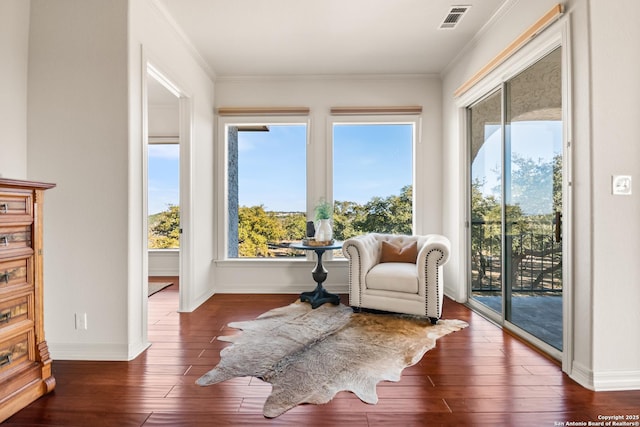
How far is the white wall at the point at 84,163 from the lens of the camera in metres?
2.42

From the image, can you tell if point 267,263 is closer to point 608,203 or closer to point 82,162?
point 82,162

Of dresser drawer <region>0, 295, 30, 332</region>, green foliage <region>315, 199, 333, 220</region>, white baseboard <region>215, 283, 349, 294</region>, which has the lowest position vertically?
white baseboard <region>215, 283, 349, 294</region>

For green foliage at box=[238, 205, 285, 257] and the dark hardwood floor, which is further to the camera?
green foliage at box=[238, 205, 285, 257]

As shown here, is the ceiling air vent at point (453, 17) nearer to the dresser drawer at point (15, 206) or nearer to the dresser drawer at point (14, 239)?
the dresser drawer at point (15, 206)

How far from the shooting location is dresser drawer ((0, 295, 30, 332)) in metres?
1.74

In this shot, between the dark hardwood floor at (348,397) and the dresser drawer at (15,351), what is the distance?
10.0 inches

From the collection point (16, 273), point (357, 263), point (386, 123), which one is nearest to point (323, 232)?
point (357, 263)

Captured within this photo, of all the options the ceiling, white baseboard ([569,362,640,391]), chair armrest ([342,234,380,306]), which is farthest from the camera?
chair armrest ([342,234,380,306])

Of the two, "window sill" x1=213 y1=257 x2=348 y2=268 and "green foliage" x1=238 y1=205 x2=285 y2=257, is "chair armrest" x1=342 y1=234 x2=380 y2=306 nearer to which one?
"window sill" x1=213 y1=257 x2=348 y2=268

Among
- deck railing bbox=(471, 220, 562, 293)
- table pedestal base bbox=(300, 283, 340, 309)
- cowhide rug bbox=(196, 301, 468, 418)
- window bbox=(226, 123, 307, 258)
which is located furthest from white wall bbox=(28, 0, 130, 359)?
deck railing bbox=(471, 220, 562, 293)

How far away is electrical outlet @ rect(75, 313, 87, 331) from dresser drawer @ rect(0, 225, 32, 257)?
0.76 m

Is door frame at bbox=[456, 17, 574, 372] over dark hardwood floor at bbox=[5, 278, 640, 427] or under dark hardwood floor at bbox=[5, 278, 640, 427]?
over

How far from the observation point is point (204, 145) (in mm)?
4051

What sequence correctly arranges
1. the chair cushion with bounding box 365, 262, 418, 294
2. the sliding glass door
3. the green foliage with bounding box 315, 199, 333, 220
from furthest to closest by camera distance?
1. the green foliage with bounding box 315, 199, 333, 220
2. the chair cushion with bounding box 365, 262, 418, 294
3. the sliding glass door
